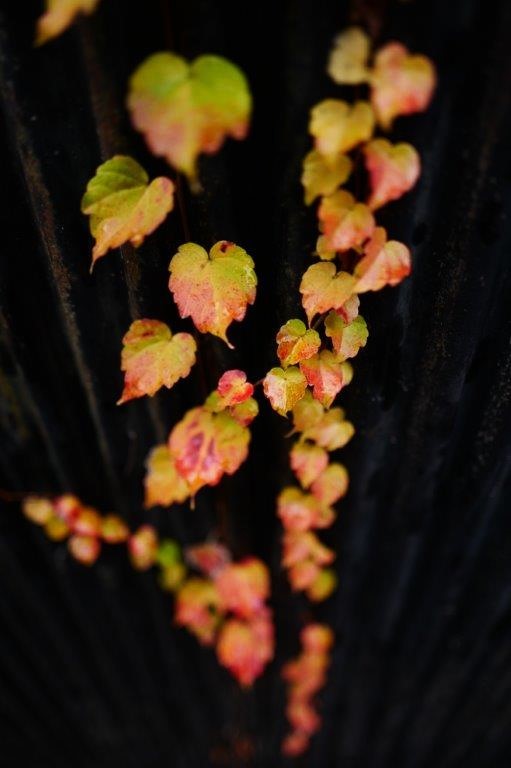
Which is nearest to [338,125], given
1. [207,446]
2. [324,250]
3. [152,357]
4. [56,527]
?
[324,250]

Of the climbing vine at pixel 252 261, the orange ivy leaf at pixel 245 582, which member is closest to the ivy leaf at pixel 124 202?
the climbing vine at pixel 252 261

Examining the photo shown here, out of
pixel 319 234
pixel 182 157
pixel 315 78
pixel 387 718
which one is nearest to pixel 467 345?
pixel 319 234

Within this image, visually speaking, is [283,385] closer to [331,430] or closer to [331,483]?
[331,430]

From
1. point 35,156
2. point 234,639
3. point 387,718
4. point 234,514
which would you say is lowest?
point 387,718

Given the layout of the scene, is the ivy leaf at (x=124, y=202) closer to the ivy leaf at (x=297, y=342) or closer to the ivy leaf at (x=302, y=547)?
the ivy leaf at (x=297, y=342)

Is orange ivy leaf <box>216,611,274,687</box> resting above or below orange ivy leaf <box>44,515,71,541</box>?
below

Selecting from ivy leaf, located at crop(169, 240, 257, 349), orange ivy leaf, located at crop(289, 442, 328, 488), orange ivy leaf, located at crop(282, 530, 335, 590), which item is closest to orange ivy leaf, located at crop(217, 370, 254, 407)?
ivy leaf, located at crop(169, 240, 257, 349)

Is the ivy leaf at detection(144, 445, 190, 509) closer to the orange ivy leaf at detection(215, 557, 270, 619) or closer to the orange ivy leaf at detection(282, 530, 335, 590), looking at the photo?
the orange ivy leaf at detection(282, 530, 335, 590)

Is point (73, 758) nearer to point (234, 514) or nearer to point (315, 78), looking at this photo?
point (234, 514)
